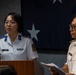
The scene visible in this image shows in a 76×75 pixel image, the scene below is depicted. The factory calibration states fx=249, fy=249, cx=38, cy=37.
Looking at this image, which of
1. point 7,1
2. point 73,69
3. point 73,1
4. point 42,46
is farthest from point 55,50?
point 73,69

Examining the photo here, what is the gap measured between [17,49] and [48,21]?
1.06 m

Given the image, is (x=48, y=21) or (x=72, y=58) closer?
(x=72, y=58)

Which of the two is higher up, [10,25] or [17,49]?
[10,25]

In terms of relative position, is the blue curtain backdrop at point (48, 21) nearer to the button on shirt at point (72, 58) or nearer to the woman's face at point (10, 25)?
the woman's face at point (10, 25)

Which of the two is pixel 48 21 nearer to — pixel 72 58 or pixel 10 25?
pixel 10 25

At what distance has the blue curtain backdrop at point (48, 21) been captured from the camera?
11.0 feet

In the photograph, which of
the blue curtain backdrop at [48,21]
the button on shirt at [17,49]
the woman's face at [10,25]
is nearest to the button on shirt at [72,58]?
the button on shirt at [17,49]

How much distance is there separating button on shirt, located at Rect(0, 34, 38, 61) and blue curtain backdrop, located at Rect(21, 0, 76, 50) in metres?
0.88

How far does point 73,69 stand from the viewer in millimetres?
1995

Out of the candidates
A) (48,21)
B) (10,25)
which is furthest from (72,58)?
(48,21)

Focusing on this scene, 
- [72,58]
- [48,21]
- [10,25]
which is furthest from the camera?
[48,21]

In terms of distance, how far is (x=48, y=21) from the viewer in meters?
3.41

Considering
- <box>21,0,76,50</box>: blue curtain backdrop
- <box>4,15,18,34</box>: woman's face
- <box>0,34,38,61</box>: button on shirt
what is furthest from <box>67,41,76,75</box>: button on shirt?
<box>21,0,76,50</box>: blue curtain backdrop

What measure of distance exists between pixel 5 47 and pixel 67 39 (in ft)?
3.69
